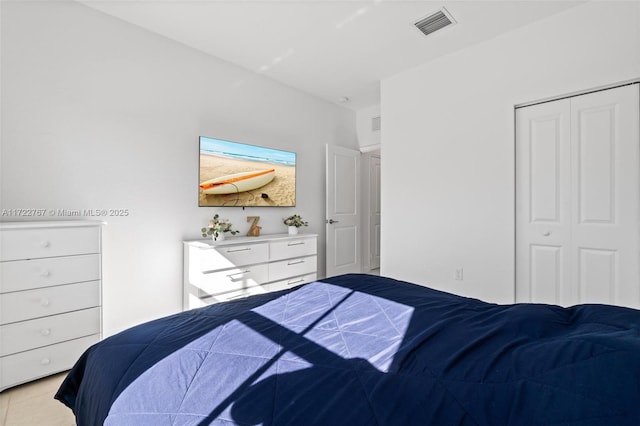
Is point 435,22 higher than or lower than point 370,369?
higher

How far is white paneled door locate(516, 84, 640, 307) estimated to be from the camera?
2285mm

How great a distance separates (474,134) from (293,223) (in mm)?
2281

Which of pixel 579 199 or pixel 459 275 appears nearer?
pixel 579 199

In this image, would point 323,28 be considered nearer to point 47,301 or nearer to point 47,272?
point 47,272

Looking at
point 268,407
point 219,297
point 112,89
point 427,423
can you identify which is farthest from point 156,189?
point 427,423

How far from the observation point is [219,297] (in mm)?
2963

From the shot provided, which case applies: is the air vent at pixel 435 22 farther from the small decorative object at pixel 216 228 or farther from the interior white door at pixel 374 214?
the interior white door at pixel 374 214

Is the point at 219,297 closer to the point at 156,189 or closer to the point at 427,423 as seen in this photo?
the point at 156,189

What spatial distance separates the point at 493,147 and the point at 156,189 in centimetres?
320

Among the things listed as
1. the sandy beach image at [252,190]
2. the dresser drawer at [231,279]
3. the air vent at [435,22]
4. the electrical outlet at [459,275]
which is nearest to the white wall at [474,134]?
the electrical outlet at [459,275]

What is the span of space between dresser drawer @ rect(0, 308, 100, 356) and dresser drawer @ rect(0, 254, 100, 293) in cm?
23

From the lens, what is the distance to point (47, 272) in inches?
78.4

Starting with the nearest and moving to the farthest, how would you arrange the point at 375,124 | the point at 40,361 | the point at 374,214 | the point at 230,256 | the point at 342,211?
the point at 40,361
the point at 230,256
the point at 342,211
the point at 375,124
the point at 374,214

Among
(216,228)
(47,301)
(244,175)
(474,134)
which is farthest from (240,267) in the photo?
(474,134)
